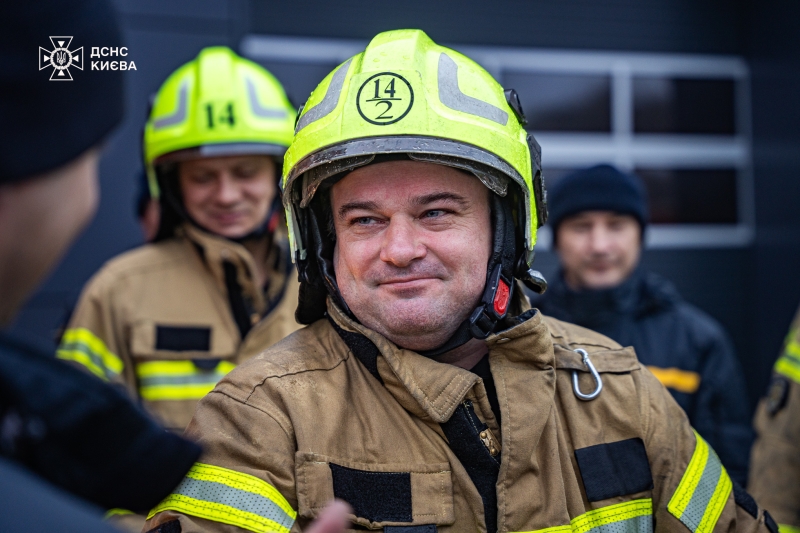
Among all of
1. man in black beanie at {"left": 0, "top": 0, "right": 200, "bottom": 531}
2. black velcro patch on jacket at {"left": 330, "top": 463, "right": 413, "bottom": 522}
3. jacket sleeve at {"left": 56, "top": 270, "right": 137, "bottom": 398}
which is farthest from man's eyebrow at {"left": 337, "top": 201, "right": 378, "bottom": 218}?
jacket sleeve at {"left": 56, "top": 270, "right": 137, "bottom": 398}

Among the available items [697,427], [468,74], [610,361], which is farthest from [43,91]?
[697,427]

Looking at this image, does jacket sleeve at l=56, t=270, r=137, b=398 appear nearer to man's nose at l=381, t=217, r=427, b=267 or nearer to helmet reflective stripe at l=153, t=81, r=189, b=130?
helmet reflective stripe at l=153, t=81, r=189, b=130

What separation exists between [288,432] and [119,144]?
4.34 metres

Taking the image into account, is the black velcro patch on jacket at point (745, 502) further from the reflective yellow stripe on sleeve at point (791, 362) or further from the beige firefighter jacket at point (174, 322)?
the beige firefighter jacket at point (174, 322)

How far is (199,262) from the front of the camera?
3.79m

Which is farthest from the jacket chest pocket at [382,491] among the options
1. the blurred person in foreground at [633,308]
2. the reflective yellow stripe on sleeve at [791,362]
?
the blurred person in foreground at [633,308]

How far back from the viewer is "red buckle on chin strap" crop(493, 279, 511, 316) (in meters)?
2.16

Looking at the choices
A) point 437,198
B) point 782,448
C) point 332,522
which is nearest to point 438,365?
point 437,198

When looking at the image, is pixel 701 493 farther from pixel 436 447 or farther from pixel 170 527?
pixel 170 527

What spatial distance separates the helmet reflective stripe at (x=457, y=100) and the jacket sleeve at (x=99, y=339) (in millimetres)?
2084

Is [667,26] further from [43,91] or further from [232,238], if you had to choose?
[43,91]

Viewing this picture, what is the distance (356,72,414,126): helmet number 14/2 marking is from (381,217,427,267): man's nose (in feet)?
0.93

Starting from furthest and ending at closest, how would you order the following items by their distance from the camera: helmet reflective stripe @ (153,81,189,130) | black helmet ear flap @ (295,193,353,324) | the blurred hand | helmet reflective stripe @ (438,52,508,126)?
helmet reflective stripe @ (153,81,189,130) → black helmet ear flap @ (295,193,353,324) → helmet reflective stripe @ (438,52,508,126) → the blurred hand

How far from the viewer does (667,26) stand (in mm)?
8070
